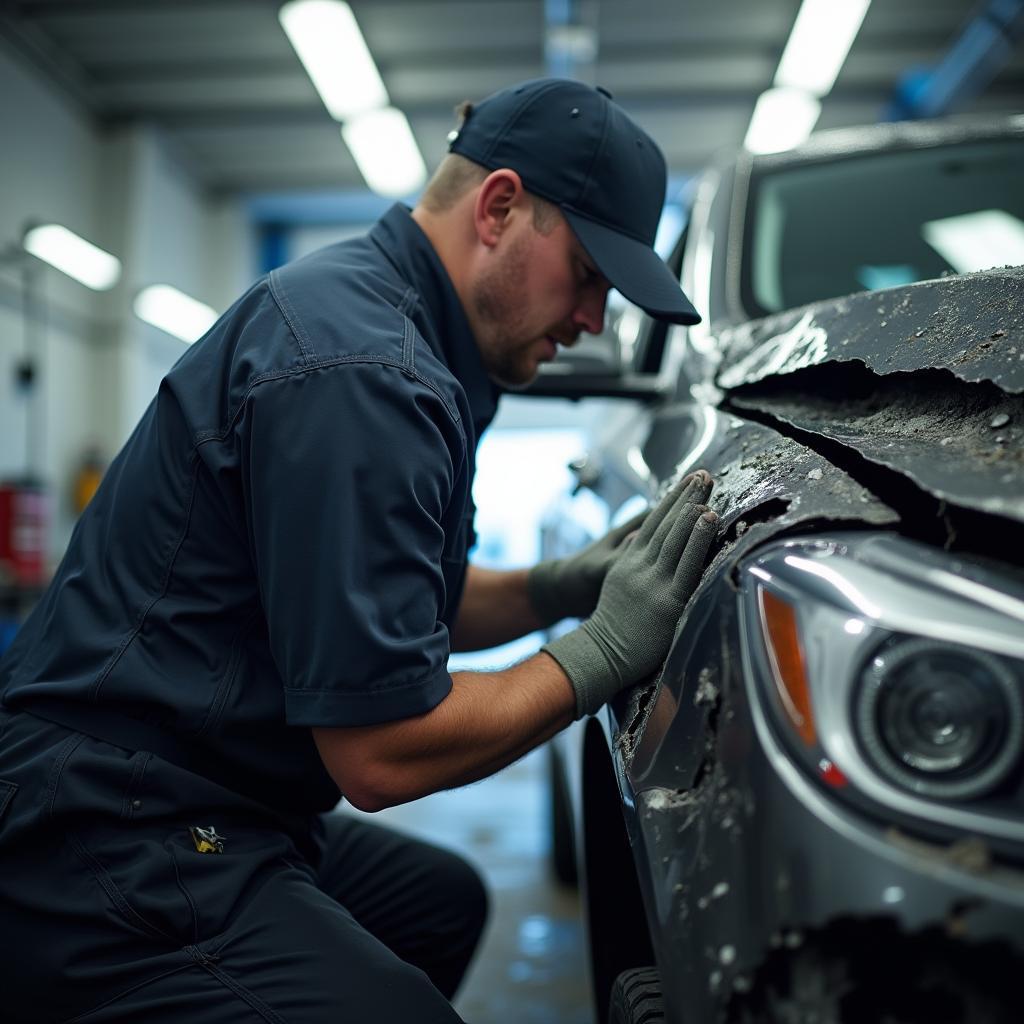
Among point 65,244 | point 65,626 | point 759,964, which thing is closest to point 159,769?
point 65,626

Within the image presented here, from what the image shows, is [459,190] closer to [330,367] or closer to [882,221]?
[330,367]

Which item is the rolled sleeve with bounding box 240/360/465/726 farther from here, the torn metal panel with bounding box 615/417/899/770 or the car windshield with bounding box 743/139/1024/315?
the car windshield with bounding box 743/139/1024/315

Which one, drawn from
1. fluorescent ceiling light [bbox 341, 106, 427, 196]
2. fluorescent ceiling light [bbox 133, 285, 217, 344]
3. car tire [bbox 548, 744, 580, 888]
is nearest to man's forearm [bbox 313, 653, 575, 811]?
car tire [bbox 548, 744, 580, 888]

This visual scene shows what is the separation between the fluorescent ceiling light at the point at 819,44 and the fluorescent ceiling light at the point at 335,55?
267cm

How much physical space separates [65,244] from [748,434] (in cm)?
521

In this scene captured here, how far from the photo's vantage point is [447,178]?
1.30 metres

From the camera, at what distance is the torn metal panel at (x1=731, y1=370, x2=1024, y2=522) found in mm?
654

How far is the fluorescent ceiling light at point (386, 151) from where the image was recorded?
721cm

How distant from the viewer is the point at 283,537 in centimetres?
92

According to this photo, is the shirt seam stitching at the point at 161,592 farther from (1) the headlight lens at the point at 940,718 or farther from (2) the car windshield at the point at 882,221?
(2) the car windshield at the point at 882,221

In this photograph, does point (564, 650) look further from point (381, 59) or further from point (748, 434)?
point (381, 59)

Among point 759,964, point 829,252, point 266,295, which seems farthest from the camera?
point 829,252

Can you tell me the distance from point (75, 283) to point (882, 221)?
21.9 feet

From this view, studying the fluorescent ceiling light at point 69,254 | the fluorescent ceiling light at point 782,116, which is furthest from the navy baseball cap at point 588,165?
the fluorescent ceiling light at point 782,116
